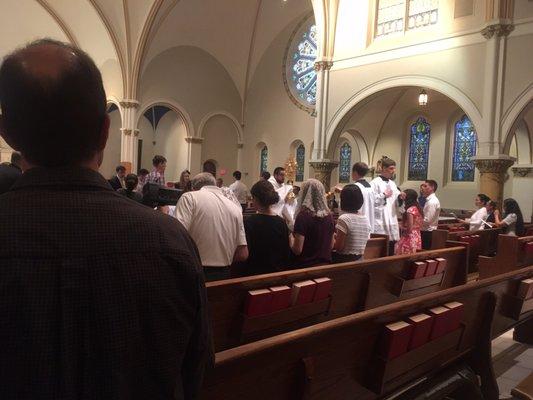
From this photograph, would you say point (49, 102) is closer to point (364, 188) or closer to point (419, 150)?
point (364, 188)

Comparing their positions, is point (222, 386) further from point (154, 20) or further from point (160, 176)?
point (154, 20)

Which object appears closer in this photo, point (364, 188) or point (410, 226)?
point (364, 188)

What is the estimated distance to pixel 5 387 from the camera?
2.86ft

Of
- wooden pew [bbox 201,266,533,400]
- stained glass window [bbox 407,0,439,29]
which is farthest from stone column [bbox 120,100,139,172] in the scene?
wooden pew [bbox 201,266,533,400]

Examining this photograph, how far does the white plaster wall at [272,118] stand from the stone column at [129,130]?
499cm

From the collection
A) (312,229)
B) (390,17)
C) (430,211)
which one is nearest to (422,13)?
(390,17)

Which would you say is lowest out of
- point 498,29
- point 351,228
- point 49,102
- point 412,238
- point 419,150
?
point 412,238

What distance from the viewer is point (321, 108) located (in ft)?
42.2

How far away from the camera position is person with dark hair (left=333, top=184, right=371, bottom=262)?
13.8ft

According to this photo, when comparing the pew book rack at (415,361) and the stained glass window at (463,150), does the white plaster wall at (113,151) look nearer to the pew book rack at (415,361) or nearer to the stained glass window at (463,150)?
the stained glass window at (463,150)

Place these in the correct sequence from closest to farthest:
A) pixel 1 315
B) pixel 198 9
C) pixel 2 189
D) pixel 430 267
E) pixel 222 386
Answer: pixel 1 315
pixel 222 386
pixel 2 189
pixel 430 267
pixel 198 9

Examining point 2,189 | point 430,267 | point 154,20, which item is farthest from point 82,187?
point 154,20

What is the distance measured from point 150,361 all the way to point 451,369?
258 cm

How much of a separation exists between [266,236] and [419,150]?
1394cm
